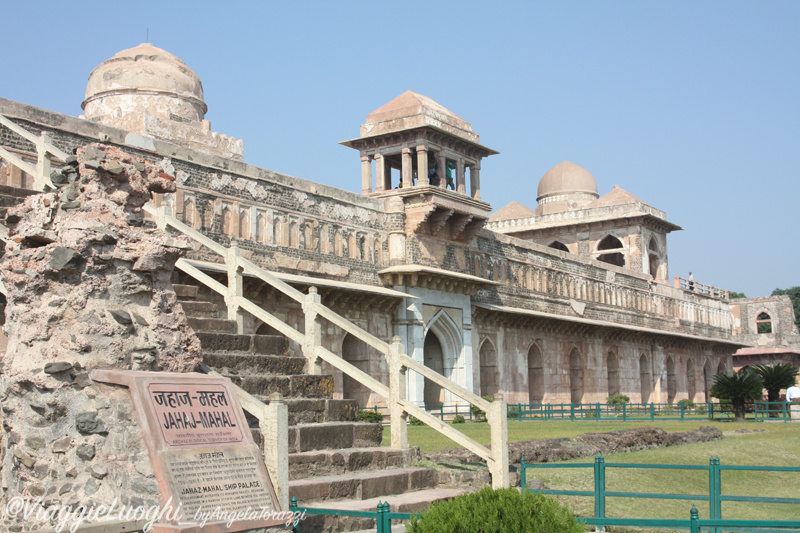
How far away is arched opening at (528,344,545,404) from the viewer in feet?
105

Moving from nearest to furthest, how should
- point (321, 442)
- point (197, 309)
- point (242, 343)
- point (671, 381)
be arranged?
1. point (321, 442)
2. point (242, 343)
3. point (197, 309)
4. point (671, 381)

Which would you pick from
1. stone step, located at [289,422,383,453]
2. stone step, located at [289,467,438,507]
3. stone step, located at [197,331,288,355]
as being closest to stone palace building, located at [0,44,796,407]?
stone step, located at [197,331,288,355]

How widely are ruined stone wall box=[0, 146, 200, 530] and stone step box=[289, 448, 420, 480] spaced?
1.49 meters

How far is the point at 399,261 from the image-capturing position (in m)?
24.2

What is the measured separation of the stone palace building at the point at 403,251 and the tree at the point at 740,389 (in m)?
7.06

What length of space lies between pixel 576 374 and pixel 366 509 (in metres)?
28.7

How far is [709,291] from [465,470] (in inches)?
1731

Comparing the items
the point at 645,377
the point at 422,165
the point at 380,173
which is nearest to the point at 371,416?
the point at 422,165

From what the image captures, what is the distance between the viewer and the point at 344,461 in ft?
25.4

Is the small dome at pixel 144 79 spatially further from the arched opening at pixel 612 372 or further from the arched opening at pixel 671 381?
the arched opening at pixel 671 381

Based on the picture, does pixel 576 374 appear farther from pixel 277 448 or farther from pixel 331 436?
pixel 277 448

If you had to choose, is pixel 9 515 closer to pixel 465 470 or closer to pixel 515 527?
pixel 515 527

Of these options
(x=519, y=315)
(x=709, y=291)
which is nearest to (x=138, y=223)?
(x=519, y=315)

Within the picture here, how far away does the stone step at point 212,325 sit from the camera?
29.4 ft
